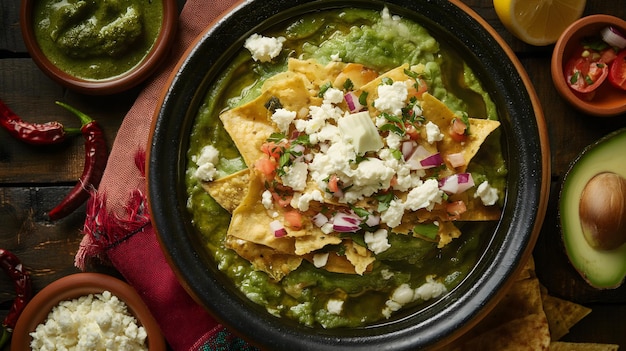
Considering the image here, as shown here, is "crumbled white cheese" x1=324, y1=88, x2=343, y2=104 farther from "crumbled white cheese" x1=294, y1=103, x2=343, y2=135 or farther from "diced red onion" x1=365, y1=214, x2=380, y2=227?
"diced red onion" x1=365, y1=214, x2=380, y2=227

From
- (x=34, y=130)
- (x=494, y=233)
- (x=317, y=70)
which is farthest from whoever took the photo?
(x=34, y=130)

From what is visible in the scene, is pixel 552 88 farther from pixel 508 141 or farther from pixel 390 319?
pixel 390 319

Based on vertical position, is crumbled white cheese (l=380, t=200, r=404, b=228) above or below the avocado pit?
above

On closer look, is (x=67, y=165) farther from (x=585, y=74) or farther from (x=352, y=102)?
(x=585, y=74)

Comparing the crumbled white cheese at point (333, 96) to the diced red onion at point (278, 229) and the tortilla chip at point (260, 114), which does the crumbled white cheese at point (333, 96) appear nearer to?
the tortilla chip at point (260, 114)

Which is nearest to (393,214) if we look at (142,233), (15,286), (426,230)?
(426,230)

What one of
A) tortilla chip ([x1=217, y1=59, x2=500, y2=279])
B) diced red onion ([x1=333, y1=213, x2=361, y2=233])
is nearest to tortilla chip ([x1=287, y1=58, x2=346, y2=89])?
tortilla chip ([x1=217, y1=59, x2=500, y2=279])

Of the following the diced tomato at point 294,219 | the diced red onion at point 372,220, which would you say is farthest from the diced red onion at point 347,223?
the diced tomato at point 294,219
